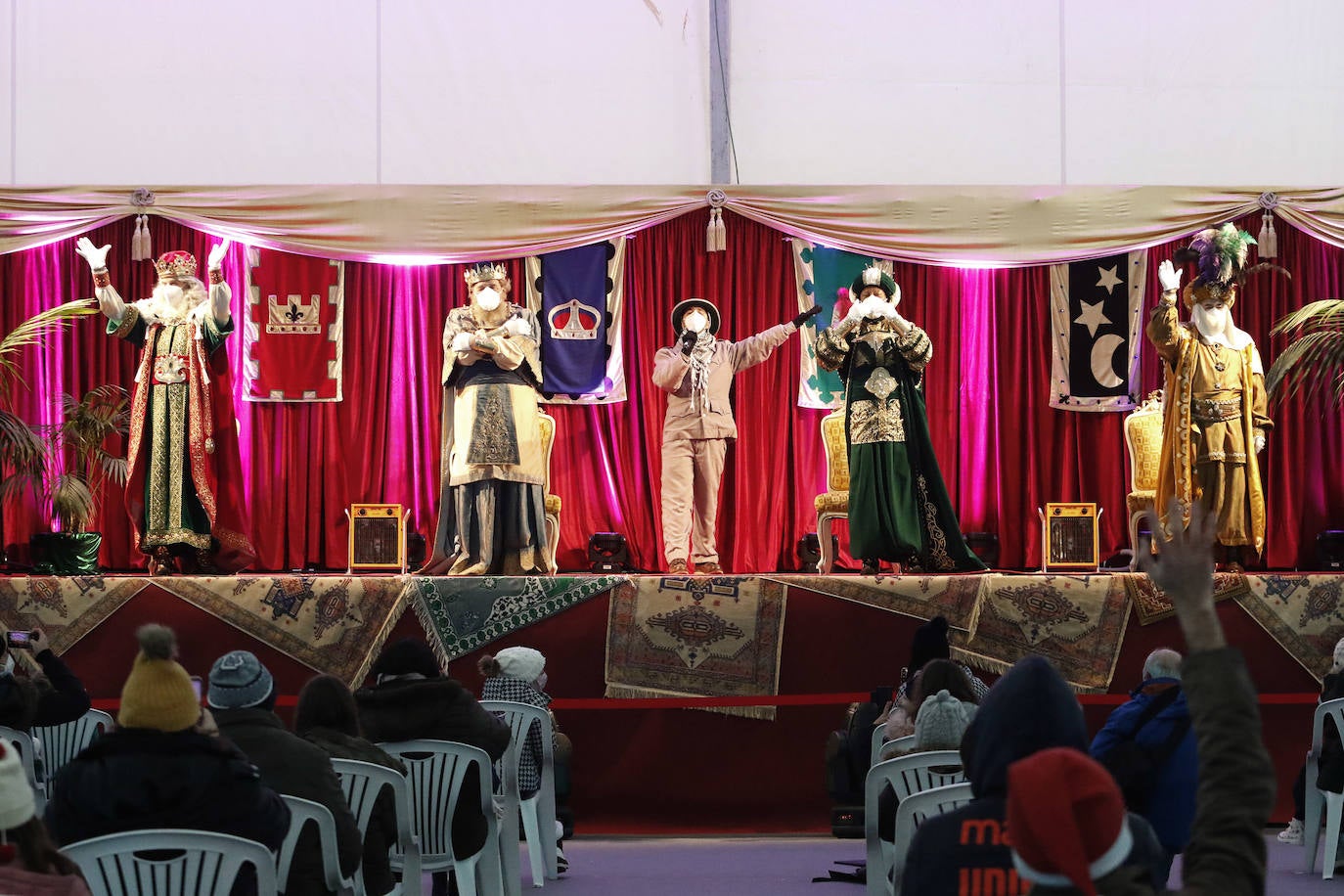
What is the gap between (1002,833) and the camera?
196 cm

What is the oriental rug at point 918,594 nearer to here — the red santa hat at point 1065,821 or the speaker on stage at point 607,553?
the speaker on stage at point 607,553

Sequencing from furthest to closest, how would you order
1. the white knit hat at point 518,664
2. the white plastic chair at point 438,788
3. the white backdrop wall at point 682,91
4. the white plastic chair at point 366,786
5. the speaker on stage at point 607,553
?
the white backdrop wall at point 682,91
the speaker on stage at point 607,553
the white knit hat at point 518,664
the white plastic chair at point 438,788
the white plastic chair at point 366,786

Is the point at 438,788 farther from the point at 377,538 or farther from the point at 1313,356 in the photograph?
the point at 1313,356

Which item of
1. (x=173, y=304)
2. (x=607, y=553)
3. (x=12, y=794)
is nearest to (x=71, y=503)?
(x=173, y=304)

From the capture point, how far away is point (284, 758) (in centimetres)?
302

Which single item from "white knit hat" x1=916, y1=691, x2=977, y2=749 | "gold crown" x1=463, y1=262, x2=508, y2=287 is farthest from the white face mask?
"white knit hat" x1=916, y1=691, x2=977, y2=749

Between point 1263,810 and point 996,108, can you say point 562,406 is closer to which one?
point 996,108

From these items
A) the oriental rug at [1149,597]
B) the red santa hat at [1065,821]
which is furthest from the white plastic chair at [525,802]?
the red santa hat at [1065,821]

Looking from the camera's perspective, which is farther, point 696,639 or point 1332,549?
point 1332,549

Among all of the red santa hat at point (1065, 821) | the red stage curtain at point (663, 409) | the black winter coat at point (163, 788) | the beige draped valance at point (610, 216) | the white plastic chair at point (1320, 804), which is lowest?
the white plastic chair at point (1320, 804)

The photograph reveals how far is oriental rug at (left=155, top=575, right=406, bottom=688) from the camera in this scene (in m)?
6.61

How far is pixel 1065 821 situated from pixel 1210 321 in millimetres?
6484

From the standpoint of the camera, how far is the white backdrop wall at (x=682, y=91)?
932 centimetres

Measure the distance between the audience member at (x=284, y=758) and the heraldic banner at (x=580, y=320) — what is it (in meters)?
5.90
